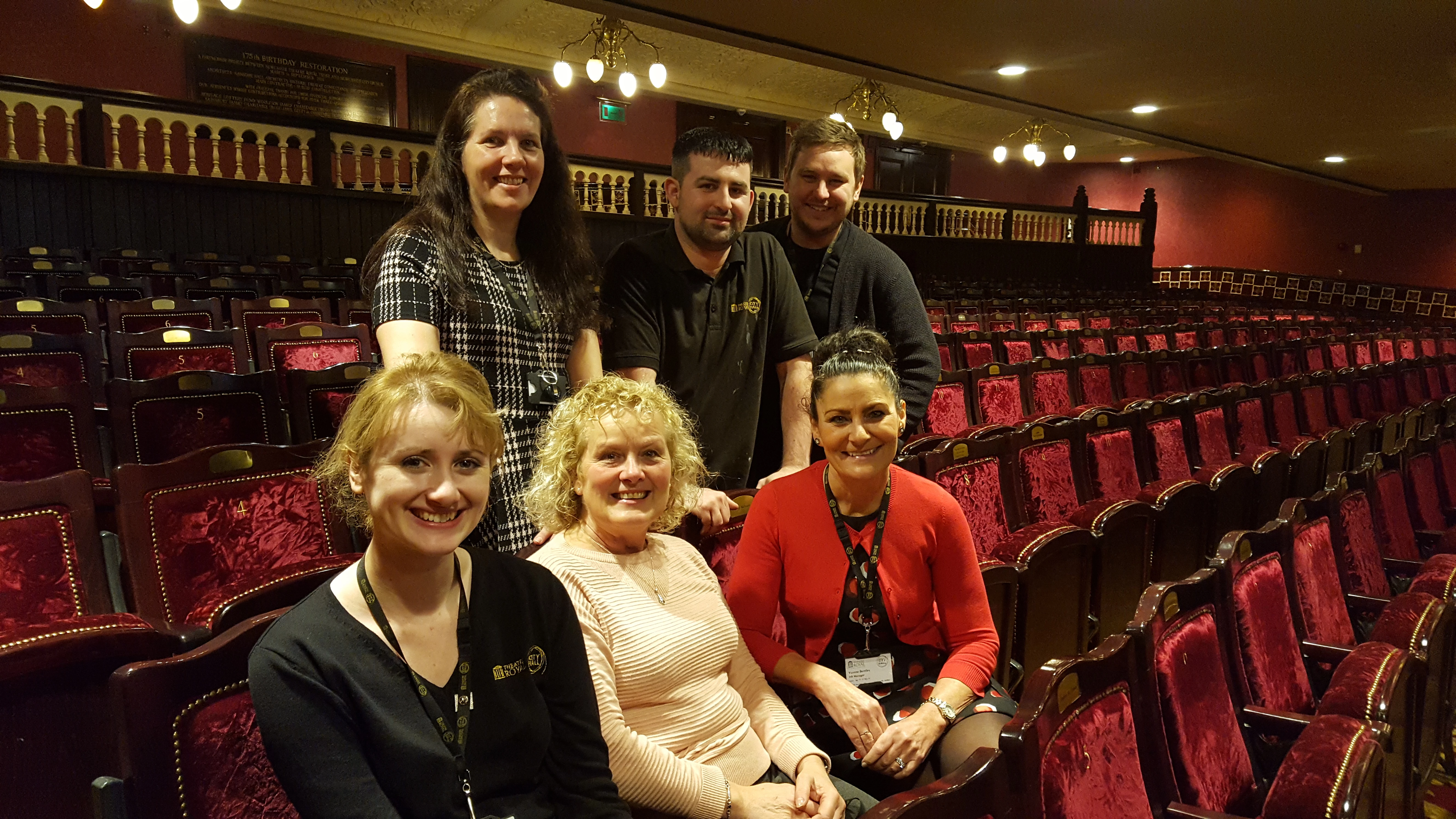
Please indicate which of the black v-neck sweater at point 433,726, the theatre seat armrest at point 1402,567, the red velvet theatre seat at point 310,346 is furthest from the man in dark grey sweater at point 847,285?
the red velvet theatre seat at point 310,346

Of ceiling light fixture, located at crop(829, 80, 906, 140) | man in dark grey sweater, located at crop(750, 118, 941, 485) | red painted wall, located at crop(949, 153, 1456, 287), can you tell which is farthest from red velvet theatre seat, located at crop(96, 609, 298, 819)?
red painted wall, located at crop(949, 153, 1456, 287)

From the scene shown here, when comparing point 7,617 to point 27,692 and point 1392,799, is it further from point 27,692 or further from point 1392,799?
point 1392,799

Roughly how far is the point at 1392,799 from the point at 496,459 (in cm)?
173

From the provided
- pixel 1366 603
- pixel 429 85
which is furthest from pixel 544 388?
pixel 429 85

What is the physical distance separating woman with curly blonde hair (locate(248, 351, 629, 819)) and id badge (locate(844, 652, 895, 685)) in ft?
1.82

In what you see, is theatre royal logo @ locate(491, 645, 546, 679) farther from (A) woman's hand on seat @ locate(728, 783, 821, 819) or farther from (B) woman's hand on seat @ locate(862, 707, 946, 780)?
(B) woman's hand on seat @ locate(862, 707, 946, 780)

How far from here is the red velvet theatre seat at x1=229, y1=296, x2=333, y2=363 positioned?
4516 millimetres

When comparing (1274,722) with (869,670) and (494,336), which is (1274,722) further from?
(494,336)

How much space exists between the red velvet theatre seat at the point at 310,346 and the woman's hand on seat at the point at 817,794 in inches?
109

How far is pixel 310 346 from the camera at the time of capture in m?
3.72

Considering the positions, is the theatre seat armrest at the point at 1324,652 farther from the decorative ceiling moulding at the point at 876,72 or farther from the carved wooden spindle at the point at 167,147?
the carved wooden spindle at the point at 167,147

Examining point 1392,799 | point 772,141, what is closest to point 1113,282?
point 772,141

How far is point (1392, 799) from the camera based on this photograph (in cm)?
166

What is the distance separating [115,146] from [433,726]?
7.74 metres
